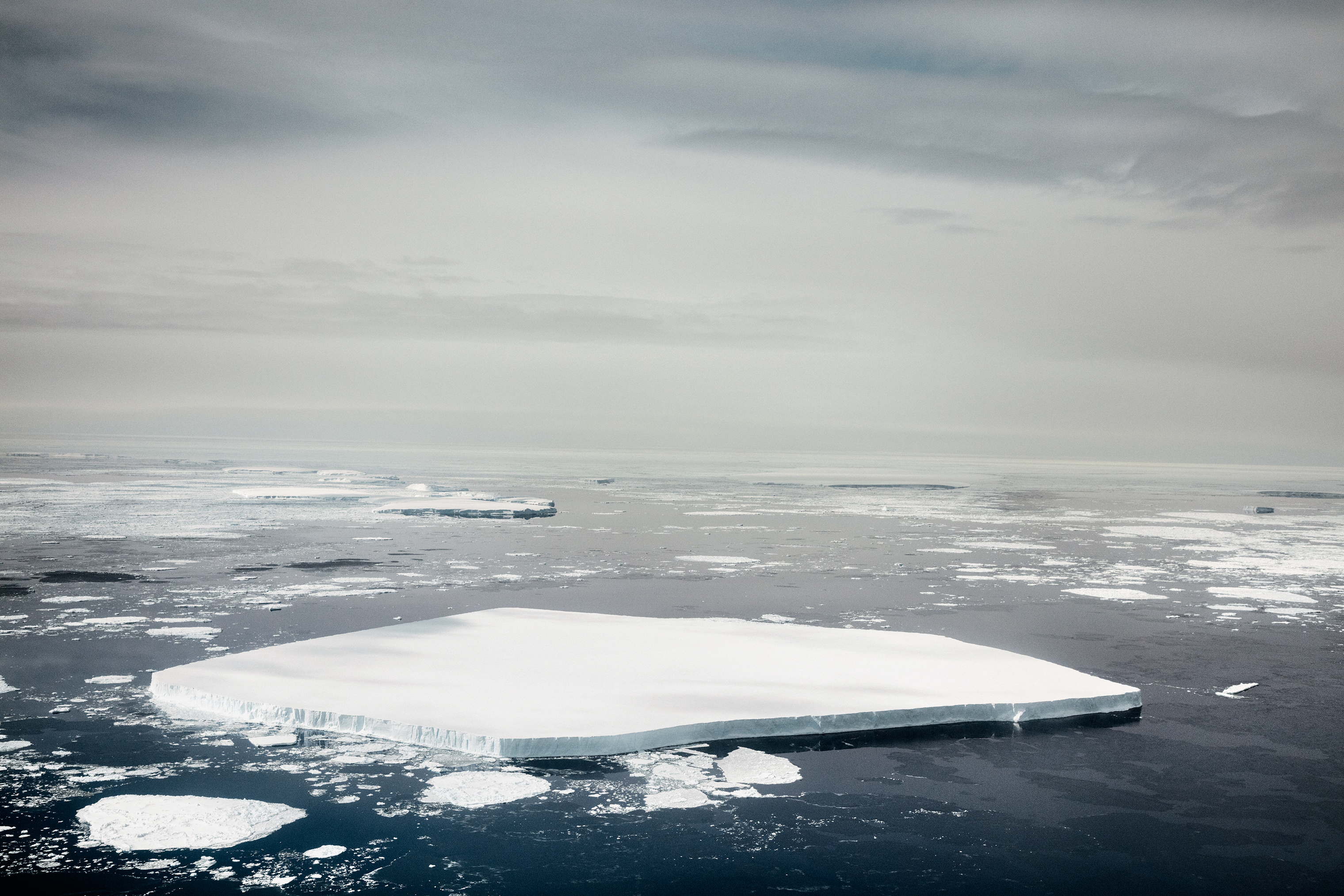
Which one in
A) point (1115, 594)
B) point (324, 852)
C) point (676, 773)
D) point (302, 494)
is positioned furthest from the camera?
point (302, 494)

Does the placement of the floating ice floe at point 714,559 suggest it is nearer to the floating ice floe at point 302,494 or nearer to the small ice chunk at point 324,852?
the small ice chunk at point 324,852

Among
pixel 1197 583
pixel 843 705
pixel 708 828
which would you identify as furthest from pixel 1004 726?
pixel 1197 583

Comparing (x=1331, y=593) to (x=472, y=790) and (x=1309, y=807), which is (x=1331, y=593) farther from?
(x=472, y=790)

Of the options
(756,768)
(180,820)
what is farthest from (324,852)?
(756,768)

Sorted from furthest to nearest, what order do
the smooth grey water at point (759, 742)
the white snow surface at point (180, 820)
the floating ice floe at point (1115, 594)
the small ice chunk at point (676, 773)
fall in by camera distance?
the floating ice floe at point (1115, 594)
the small ice chunk at point (676, 773)
the white snow surface at point (180, 820)
the smooth grey water at point (759, 742)

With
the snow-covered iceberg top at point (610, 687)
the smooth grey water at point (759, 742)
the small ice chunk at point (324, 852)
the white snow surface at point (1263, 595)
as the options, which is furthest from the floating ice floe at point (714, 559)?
the small ice chunk at point (324, 852)

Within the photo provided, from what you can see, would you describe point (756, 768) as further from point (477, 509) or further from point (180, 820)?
point (477, 509)

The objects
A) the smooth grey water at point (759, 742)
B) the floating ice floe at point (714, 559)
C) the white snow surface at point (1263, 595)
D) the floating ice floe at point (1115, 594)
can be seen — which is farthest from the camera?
the floating ice floe at point (714, 559)
